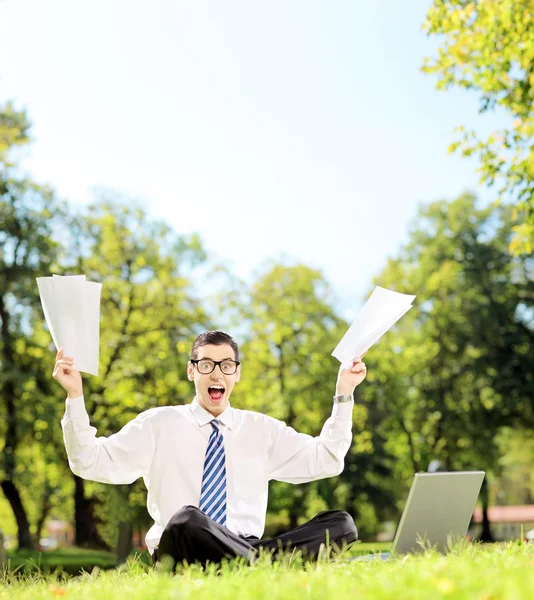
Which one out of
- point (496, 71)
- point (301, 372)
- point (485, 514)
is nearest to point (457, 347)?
point (301, 372)

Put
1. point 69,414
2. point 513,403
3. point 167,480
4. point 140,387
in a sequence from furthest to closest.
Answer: point 513,403, point 140,387, point 167,480, point 69,414

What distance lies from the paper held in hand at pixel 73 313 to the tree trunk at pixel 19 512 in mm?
18654

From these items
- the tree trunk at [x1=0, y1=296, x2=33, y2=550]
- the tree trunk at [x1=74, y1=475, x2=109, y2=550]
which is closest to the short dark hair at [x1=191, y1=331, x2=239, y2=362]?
the tree trunk at [x1=0, y1=296, x2=33, y2=550]

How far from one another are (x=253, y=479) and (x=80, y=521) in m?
20.7

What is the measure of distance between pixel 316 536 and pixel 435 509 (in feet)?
3.98

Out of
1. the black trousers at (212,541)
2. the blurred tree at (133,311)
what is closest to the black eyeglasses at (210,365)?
the black trousers at (212,541)

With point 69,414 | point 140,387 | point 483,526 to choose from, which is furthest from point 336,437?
point 483,526

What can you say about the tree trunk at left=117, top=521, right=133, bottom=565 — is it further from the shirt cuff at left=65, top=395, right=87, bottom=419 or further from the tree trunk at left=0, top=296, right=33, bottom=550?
the shirt cuff at left=65, top=395, right=87, bottom=419

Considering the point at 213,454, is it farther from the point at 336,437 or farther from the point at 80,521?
the point at 80,521

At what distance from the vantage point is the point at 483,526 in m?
31.0

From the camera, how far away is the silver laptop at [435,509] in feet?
18.1

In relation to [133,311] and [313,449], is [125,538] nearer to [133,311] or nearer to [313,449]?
[133,311]

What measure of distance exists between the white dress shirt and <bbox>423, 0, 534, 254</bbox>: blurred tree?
7.16 m

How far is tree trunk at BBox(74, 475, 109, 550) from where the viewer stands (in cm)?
2434
